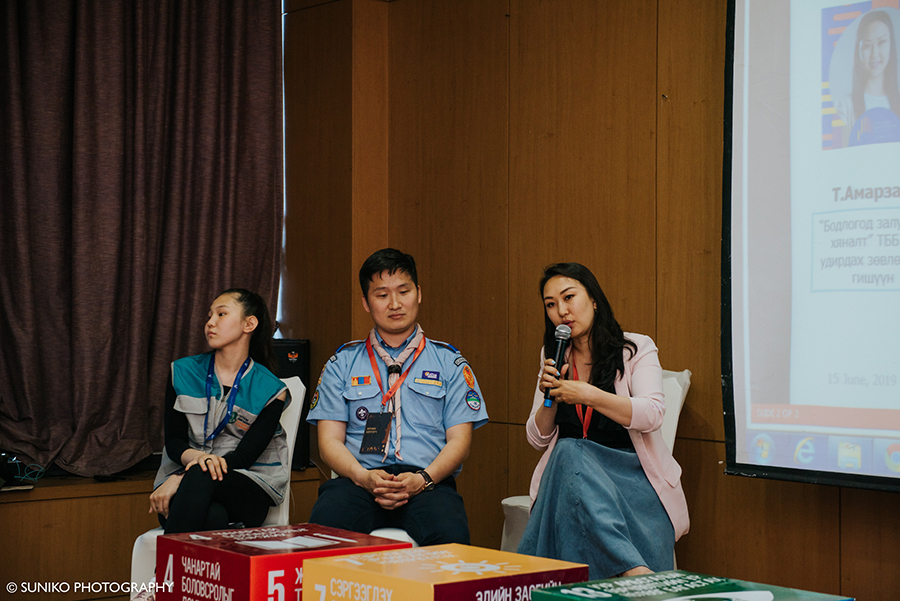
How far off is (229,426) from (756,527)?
6.04ft

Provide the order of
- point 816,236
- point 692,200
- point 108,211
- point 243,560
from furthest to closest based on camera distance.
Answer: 1. point 108,211
2. point 692,200
3. point 816,236
4. point 243,560

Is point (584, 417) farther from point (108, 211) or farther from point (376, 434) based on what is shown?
point (108, 211)

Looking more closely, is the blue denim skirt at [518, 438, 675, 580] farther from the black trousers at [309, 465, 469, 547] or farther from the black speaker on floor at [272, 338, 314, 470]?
the black speaker on floor at [272, 338, 314, 470]

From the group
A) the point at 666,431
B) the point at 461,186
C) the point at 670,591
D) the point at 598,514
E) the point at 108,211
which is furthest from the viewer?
the point at 461,186

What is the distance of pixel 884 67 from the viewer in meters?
2.50

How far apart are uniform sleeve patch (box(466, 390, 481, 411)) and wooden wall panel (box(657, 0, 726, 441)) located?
0.89 meters

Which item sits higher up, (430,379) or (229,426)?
(430,379)

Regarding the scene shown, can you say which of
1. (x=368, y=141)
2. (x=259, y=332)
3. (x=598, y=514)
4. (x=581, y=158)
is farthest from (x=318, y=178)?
(x=598, y=514)

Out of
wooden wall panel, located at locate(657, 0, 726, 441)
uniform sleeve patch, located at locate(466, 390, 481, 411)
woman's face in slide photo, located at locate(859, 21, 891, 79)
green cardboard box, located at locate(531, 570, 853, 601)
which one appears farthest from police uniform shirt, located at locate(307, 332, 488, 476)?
green cardboard box, located at locate(531, 570, 853, 601)

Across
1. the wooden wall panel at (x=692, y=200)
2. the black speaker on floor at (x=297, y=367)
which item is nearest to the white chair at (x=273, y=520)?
the black speaker on floor at (x=297, y=367)

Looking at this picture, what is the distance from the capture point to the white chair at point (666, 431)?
2.76 meters

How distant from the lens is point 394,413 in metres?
2.61

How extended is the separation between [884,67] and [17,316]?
11.3ft

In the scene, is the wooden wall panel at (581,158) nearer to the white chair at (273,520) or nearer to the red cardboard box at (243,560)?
the white chair at (273,520)
